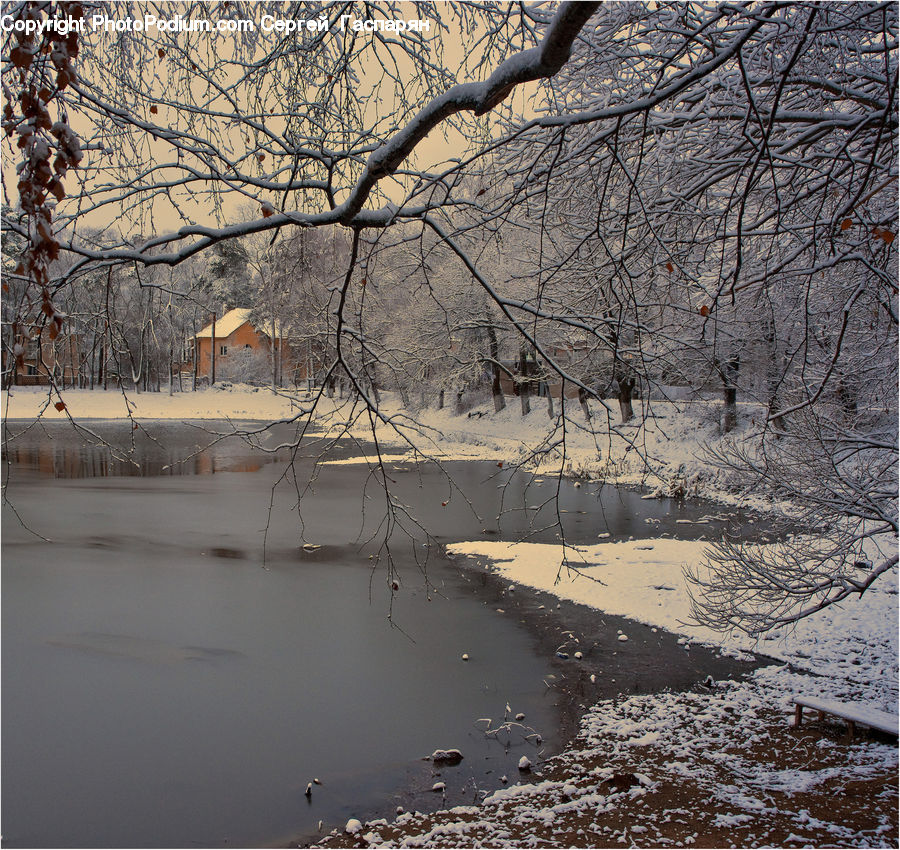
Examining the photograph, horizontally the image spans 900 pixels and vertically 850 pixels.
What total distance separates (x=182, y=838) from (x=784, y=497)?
5746 millimetres

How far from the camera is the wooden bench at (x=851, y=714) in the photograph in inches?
251

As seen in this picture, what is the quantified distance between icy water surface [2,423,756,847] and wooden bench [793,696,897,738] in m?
2.19

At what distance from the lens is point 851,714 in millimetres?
6605

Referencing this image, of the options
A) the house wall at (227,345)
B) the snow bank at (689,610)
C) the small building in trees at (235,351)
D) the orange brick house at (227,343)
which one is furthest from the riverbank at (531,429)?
the house wall at (227,345)

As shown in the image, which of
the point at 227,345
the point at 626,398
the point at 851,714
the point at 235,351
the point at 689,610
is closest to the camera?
the point at 851,714

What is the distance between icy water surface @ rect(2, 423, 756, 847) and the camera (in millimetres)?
6062

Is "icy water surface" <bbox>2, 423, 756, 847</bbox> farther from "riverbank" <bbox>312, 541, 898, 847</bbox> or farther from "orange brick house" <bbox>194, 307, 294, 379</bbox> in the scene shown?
"orange brick house" <bbox>194, 307, 294, 379</bbox>

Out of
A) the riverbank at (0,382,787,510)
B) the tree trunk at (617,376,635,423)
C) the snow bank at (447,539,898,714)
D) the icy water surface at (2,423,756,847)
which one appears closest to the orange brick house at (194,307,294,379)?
the riverbank at (0,382,787,510)

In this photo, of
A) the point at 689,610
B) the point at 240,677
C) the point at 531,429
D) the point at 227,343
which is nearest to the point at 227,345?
the point at 227,343

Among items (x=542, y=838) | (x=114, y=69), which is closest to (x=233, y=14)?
(x=114, y=69)

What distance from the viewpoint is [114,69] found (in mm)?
4684

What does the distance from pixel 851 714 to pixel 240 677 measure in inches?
232

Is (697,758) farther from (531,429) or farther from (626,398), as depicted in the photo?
(531,429)

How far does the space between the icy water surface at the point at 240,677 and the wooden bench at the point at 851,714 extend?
7.20ft
